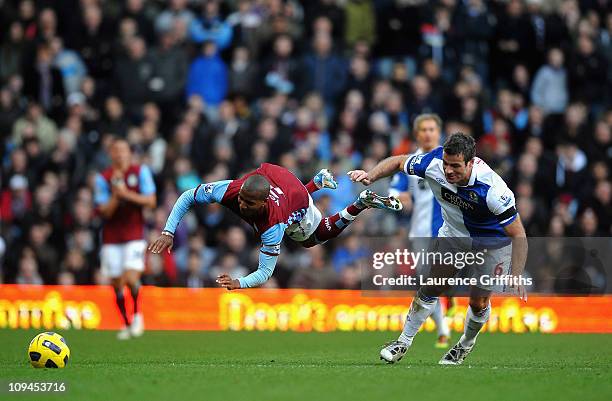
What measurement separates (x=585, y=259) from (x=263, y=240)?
7969 mm

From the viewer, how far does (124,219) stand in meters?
17.0

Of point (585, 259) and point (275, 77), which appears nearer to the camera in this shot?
point (585, 259)

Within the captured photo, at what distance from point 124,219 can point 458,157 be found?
7.13 m

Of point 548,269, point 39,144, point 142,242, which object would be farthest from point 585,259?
point 39,144

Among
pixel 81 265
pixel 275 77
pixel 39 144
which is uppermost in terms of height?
pixel 275 77

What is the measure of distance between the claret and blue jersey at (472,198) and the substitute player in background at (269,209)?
48.3 inches

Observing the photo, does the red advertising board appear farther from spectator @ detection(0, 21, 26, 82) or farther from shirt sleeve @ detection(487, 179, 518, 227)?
shirt sleeve @ detection(487, 179, 518, 227)

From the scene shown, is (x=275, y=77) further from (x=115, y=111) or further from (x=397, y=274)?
(x=397, y=274)

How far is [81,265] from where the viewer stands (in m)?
20.1

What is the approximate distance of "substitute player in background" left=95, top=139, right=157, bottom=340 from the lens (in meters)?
16.6

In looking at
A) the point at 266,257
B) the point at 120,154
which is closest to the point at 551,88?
the point at 120,154

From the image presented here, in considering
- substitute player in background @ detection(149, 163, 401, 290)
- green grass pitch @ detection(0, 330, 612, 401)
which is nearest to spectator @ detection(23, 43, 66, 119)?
green grass pitch @ detection(0, 330, 612, 401)

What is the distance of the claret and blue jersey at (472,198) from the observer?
11.4 meters

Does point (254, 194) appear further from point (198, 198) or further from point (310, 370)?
point (310, 370)
